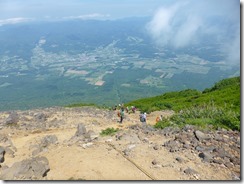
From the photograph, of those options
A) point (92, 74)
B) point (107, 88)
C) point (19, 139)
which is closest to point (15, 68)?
point (92, 74)

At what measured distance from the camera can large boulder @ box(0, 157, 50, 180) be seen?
955 cm

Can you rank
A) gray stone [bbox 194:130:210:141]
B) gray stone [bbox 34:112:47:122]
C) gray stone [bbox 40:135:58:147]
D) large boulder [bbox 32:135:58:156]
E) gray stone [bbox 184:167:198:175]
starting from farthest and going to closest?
1. gray stone [bbox 34:112:47:122]
2. gray stone [bbox 40:135:58:147]
3. large boulder [bbox 32:135:58:156]
4. gray stone [bbox 194:130:210:141]
5. gray stone [bbox 184:167:198:175]

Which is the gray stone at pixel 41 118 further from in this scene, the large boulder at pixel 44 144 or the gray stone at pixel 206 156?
the gray stone at pixel 206 156

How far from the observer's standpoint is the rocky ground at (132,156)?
9688 mm

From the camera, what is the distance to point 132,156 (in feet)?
36.7

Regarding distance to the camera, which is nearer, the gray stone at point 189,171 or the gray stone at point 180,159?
the gray stone at point 189,171

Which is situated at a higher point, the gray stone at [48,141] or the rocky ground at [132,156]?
the rocky ground at [132,156]

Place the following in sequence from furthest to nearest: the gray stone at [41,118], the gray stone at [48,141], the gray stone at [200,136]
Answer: the gray stone at [41,118] < the gray stone at [48,141] < the gray stone at [200,136]

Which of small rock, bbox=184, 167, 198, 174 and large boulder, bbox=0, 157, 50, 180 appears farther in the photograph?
small rock, bbox=184, 167, 198, 174

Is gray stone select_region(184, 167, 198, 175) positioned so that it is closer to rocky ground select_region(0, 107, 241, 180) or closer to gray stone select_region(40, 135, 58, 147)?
rocky ground select_region(0, 107, 241, 180)

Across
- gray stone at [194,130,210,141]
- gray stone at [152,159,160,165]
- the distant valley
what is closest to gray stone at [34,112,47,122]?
gray stone at [194,130,210,141]

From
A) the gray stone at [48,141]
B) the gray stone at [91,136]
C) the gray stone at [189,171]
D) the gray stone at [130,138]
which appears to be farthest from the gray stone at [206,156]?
the gray stone at [48,141]

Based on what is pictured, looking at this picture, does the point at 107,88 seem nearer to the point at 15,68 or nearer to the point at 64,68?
the point at 64,68

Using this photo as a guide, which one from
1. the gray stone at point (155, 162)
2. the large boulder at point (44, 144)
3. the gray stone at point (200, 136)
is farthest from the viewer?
the large boulder at point (44, 144)
